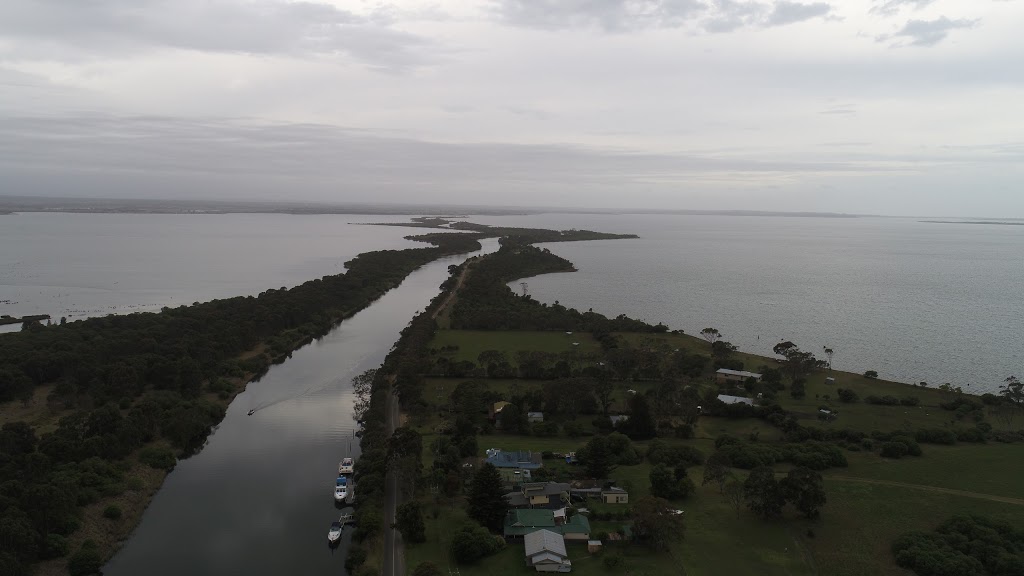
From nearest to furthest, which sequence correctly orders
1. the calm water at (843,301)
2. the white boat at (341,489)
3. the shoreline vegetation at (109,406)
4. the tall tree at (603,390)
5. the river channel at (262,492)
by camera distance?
1. the shoreline vegetation at (109,406)
2. the river channel at (262,492)
3. the white boat at (341,489)
4. the tall tree at (603,390)
5. the calm water at (843,301)

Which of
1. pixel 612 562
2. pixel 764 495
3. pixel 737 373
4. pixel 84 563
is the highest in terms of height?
pixel 737 373

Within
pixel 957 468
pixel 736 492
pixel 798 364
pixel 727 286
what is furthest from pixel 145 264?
pixel 957 468

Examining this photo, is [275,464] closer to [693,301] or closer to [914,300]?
[693,301]

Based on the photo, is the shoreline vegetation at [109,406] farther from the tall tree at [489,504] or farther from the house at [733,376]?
the house at [733,376]

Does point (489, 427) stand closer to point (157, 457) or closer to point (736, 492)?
point (736, 492)

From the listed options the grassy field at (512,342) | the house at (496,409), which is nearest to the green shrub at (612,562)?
the house at (496,409)

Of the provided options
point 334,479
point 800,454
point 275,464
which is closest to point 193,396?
point 275,464
